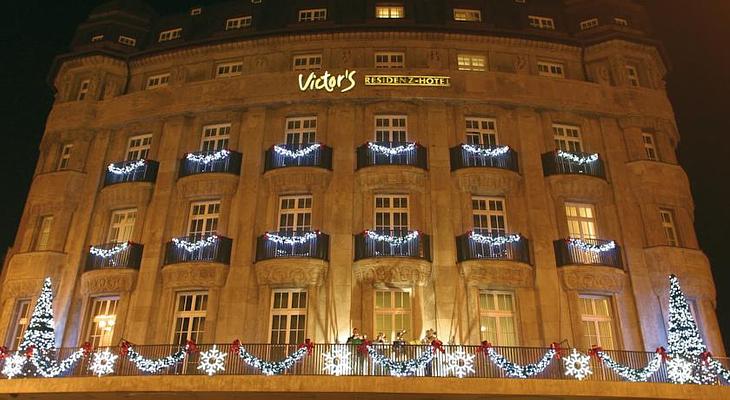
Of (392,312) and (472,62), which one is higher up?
(472,62)

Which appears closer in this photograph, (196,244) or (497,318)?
(497,318)

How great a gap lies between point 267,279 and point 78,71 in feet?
51.9

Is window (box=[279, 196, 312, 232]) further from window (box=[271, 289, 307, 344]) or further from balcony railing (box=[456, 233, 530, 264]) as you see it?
balcony railing (box=[456, 233, 530, 264])

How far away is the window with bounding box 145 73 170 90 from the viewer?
2735 centimetres

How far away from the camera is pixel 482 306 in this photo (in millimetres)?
20891

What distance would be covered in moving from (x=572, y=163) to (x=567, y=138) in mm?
1835

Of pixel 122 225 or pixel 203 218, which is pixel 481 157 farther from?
pixel 122 225

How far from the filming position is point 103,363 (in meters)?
19.1

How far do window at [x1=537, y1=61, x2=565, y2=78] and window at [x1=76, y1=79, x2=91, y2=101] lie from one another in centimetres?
2194

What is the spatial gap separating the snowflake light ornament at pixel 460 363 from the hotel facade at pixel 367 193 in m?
0.86

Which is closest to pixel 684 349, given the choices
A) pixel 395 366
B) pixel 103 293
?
pixel 395 366

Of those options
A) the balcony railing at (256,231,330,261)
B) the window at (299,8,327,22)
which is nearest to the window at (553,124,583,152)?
the balcony railing at (256,231,330,261)

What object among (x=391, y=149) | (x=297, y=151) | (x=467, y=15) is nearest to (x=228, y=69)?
(x=297, y=151)

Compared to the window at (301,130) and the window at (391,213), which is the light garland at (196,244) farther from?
the window at (391,213)
